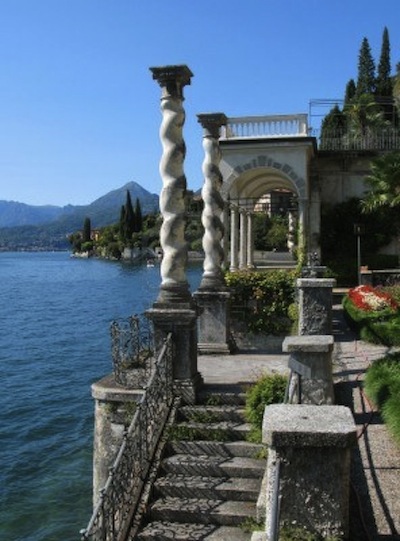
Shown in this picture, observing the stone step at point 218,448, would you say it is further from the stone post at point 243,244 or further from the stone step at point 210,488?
the stone post at point 243,244

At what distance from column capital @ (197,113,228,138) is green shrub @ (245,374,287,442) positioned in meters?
7.49

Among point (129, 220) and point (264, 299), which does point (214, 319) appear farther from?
point (129, 220)

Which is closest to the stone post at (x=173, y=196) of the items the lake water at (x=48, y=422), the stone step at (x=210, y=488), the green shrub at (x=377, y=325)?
the stone step at (x=210, y=488)

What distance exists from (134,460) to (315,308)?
6.30 metres

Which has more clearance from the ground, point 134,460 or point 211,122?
point 211,122

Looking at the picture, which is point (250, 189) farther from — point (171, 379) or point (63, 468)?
point (171, 379)


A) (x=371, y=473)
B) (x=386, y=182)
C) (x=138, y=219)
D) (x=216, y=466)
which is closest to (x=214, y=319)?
(x=216, y=466)

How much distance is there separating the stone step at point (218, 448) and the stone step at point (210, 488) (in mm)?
428

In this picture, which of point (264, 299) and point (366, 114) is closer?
point (264, 299)

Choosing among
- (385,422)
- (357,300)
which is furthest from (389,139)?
(385,422)

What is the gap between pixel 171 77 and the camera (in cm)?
977

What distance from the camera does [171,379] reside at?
9156mm

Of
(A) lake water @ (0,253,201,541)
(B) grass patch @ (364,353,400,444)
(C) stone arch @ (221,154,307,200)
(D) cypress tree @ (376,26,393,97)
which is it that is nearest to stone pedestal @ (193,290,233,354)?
(A) lake water @ (0,253,201,541)

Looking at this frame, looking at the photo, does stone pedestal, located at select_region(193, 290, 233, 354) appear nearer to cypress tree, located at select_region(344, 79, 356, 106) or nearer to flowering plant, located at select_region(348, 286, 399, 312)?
flowering plant, located at select_region(348, 286, 399, 312)
